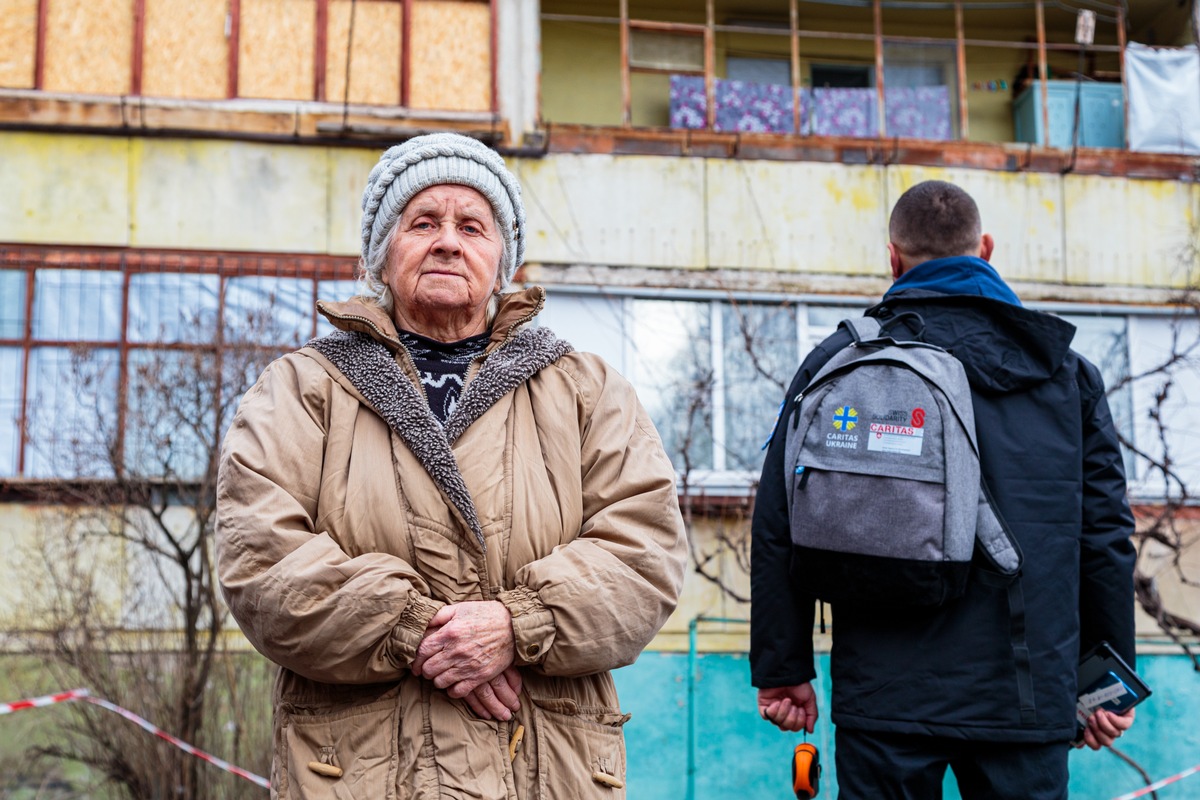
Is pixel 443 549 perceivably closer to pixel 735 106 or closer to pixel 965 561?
pixel 965 561

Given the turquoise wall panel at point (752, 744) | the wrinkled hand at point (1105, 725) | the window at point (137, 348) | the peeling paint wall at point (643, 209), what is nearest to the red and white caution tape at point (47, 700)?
the window at point (137, 348)

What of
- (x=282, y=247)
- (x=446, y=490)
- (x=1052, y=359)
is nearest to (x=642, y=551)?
(x=446, y=490)

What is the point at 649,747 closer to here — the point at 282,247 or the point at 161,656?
the point at 161,656

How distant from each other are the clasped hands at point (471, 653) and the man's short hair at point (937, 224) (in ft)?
5.92

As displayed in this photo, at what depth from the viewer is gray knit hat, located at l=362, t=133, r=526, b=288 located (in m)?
2.99

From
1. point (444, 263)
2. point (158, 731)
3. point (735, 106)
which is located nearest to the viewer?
point (444, 263)

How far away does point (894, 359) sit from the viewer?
3.23 m

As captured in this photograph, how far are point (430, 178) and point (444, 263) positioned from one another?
8.9 inches

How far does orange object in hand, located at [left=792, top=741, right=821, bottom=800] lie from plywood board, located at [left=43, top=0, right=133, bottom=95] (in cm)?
866

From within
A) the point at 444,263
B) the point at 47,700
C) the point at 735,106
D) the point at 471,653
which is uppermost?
the point at 735,106

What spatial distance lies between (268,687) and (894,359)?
559 cm

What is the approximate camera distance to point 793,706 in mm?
3414

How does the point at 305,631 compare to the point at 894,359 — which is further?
the point at 894,359

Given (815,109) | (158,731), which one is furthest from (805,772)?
(815,109)
